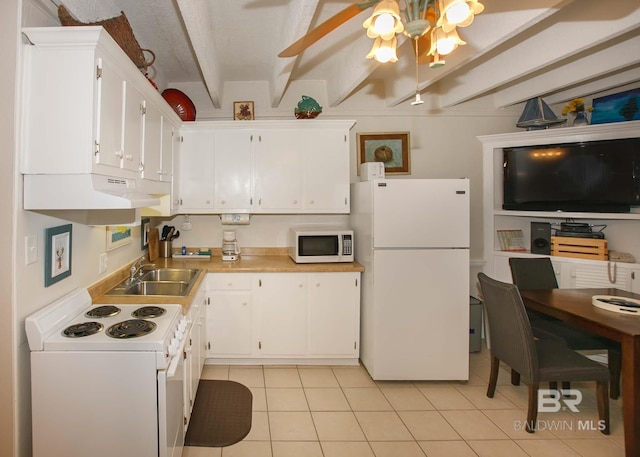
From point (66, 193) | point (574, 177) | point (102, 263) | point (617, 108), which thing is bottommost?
point (102, 263)

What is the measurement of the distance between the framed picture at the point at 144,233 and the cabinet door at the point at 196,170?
360mm

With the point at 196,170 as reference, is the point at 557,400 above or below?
below

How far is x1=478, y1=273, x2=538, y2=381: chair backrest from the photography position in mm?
2248

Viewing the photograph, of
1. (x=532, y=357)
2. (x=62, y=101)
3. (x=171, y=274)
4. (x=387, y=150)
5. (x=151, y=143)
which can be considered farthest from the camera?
(x=387, y=150)

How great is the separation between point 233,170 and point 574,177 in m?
3.16

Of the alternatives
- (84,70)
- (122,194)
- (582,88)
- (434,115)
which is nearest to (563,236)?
(582,88)

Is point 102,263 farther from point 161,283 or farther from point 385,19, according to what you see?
Answer: point 385,19

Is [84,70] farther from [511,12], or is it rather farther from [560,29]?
[560,29]

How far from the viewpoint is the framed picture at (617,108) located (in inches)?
123

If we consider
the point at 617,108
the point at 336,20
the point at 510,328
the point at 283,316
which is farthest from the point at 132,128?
the point at 617,108

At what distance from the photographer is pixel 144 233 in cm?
329

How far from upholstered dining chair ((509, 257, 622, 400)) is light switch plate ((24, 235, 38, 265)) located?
3.22m

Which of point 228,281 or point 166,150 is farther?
point 228,281

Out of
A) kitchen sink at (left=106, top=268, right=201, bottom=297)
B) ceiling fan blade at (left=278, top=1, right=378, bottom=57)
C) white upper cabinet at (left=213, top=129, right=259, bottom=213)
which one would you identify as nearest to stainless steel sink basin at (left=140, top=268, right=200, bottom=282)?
kitchen sink at (left=106, top=268, right=201, bottom=297)
